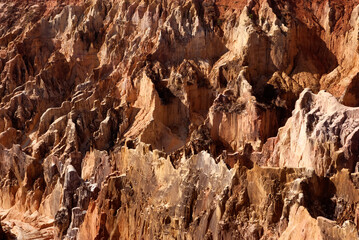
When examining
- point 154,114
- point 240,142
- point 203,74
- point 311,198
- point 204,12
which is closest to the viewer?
point 311,198

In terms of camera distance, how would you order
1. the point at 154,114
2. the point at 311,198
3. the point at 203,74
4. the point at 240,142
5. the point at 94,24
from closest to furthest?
the point at 311,198 < the point at 240,142 < the point at 154,114 < the point at 203,74 < the point at 94,24

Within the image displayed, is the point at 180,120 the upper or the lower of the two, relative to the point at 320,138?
upper

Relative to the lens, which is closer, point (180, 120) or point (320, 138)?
point (320, 138)

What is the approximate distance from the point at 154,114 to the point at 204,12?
10.9 meters

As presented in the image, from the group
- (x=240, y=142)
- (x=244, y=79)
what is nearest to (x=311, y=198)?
(x=240, y=142)

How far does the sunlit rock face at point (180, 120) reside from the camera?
2006 centimetres

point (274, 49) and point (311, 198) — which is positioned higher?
point (274, 49)

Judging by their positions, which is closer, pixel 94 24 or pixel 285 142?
pixel 285 142

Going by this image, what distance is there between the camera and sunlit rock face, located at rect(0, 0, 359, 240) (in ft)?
65.8

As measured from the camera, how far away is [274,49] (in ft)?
126

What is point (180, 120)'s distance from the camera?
127ft

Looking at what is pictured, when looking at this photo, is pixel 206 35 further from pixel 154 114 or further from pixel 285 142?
pixel 285 142

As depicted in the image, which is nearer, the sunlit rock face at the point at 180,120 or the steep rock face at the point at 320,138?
the sunlit rock face at the point at 180,120

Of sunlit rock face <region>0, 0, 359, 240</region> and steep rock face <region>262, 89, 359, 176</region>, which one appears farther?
steep rock face <region>262, 89, 359, 176</region>
